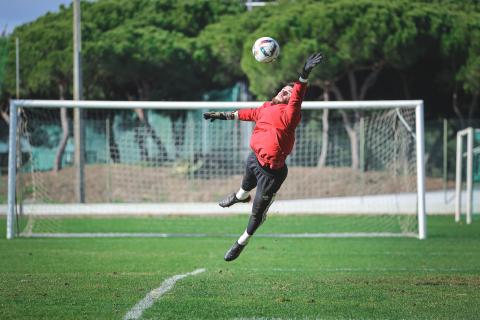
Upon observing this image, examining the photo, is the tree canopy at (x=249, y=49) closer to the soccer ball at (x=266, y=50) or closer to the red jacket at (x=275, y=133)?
the soccer ball at (x=266, y=50)

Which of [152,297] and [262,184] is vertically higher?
[262,184]

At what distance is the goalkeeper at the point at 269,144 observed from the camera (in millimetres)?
11461

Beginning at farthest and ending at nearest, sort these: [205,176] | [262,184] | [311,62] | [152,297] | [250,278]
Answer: [205,176]
[250,278]
[262,184]
[311,62]
[152,297]

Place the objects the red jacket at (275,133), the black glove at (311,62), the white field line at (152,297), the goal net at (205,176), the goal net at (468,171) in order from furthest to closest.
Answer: the goal net at (205,176) → the goal net at (468,171) → the red jacket at (275,133) → the black glove at (311,62) → the white field line at (152,297)

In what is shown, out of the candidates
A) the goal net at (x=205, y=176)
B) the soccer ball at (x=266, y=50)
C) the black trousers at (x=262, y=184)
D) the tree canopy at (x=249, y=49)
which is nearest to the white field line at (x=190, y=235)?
the goal net at (x=205, y=176)

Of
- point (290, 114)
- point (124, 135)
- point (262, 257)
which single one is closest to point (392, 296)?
point (290, 114)

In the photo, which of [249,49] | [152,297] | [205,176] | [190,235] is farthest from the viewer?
[249,49]

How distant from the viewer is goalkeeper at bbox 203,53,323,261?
11461 millimetres

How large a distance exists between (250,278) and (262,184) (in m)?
1.24

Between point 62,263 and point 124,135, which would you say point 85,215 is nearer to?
point 124,135

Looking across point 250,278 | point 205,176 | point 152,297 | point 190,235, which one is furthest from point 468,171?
point 152,297

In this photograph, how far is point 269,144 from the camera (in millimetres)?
11578

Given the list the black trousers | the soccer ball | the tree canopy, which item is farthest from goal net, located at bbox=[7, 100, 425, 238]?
the soccer ball

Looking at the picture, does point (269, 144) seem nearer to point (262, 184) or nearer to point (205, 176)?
point (262, 184)
